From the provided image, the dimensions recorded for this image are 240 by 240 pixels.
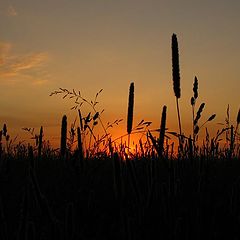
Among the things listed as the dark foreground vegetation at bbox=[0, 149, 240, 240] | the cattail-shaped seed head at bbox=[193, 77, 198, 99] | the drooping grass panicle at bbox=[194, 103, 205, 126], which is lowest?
the dark foreground vegetation at bbox=[0, 149, 240, 240]

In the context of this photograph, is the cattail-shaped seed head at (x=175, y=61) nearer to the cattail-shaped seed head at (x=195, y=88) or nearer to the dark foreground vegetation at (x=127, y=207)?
the cattail-shaped seed head at (x=195, y=88)

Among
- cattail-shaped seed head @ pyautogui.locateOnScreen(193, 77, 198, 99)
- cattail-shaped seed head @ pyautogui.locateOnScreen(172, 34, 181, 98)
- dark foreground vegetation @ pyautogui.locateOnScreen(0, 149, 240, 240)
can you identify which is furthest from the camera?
cattail-shaped seed head @ pyautogui.locateOnScreen(193, 77, 198, 99)

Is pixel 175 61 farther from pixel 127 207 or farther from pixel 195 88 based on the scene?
pixel 127 207

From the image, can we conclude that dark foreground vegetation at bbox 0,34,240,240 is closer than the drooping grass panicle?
Yes

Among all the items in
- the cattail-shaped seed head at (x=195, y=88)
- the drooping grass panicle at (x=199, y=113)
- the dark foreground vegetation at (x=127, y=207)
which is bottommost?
the dark foreground vegetation at (x=127, y=207)

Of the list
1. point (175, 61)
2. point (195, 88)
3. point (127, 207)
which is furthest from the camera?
point (195, 88)

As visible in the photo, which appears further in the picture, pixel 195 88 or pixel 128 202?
pixel 195 88

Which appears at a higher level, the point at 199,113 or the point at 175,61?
the point at 175,61

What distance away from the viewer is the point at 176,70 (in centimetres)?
315

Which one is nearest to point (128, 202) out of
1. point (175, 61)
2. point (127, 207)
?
point (127, 207)

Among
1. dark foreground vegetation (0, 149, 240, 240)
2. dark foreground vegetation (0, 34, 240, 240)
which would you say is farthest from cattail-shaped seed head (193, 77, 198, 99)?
dark foreground vegetation (0, 149, 240, 240)

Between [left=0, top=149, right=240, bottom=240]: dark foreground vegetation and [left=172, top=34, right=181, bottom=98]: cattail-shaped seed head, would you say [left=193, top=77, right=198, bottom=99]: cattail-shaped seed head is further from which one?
[left=0, top=149, right=240, bottom=240]: dark foreground vegetation

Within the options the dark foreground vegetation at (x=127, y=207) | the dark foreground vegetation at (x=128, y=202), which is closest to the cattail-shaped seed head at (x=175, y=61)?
the dark foreground vegetation at (x=128, y=202)

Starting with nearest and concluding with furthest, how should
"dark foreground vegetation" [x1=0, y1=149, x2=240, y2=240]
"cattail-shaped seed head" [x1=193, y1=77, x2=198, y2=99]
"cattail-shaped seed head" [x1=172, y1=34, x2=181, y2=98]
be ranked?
1. "dark foreground vegetation" [x1=0, y1=149, x2=240, y2=240]
2. "cattail-shaped seed head" [x1=172, y1=34, x2=181, y2=98]
3. "cattail-shaped seed head" [x1=193, y1=77, x2=198, y2=99]
